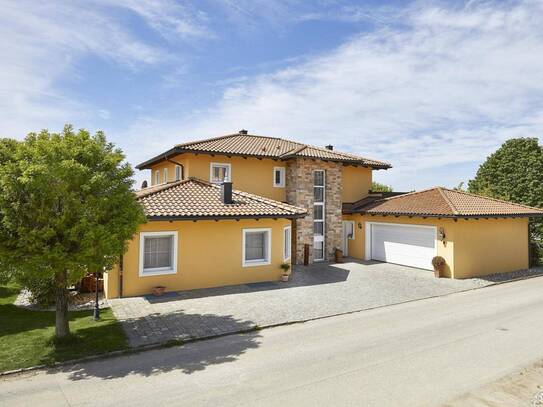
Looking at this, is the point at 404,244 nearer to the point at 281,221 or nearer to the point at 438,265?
the point at 438,265

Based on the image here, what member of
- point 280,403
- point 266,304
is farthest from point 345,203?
point 280,403

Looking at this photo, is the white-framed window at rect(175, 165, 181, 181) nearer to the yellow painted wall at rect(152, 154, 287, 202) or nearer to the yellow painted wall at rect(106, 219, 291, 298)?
the yellow painted wall at rect(152, 154, 287, 202)

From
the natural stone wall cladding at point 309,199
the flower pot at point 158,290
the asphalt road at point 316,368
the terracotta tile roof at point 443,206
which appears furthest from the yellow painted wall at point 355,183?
the flower pot at point 158,290

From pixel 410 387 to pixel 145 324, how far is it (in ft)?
24.9

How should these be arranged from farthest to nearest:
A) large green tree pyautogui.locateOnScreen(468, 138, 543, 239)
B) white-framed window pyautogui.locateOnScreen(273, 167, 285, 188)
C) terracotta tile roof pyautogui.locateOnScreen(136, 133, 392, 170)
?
large green tree pyautogui.locateOnScreen(468, 138, 543, 239), white-framed window pyautogui.locateOnScreen(273, 167, 285, 188), terracotta tile roof pyautogui.locateOnScreen(136, 133, 392, 170)

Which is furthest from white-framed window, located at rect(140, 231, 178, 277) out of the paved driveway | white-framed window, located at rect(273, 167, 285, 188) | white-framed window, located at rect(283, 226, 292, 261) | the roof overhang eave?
white-framed window, located at rect(273, 167, 285, 188)

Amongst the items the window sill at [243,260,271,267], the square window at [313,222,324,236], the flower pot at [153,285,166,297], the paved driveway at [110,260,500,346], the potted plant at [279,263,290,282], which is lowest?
the paved driveway at [110,260,500,346]

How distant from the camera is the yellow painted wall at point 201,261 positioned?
14109 mm

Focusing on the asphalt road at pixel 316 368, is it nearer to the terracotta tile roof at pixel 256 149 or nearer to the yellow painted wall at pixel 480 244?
the yellow painted wall at pixel 480 244

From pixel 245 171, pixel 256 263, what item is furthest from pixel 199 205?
pixel 245 171

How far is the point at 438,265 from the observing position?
59.8 ft

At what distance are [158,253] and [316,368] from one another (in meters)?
9.01

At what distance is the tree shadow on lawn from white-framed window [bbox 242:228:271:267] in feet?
18.0

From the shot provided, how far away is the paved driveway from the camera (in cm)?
1075
